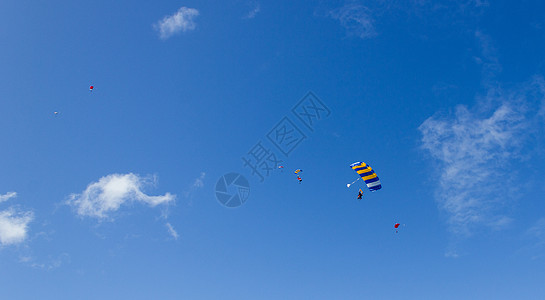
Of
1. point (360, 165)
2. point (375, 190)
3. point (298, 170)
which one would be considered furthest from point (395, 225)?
point (298, 170)

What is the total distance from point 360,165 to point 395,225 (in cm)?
1381

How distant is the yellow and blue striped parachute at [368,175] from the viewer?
55.0m

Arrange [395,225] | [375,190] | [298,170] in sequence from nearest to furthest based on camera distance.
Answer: [375,190] < [395,225] < [298,170]

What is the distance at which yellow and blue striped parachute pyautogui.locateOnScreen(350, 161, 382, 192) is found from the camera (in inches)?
2167

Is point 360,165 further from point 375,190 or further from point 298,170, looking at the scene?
point 298,170

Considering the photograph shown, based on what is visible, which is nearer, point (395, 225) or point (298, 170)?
point (395, 225)

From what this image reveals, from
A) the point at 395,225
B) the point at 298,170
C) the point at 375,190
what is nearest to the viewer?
the point at 375,190

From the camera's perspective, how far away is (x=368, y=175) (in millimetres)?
55250

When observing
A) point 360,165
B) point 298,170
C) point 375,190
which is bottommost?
point 375,190

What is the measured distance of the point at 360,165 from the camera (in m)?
55.3

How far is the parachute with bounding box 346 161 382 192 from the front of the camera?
55.0 meters

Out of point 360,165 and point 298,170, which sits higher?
point 298,170

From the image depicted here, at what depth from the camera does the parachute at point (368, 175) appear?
5503 cm

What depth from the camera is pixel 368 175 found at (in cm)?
5525
